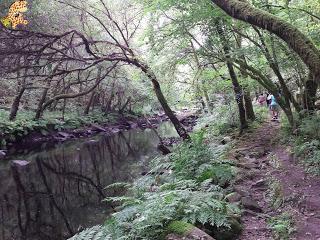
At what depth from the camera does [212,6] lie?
31.8 feet

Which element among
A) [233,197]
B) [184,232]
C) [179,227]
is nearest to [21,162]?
[233,197]

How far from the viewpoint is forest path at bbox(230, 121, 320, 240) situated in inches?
206

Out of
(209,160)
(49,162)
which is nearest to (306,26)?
(209,160)

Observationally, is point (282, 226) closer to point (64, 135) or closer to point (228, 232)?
point (228, 232)

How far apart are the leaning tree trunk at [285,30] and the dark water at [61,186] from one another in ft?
19.1

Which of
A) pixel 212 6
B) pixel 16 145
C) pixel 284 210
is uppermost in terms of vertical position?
pixel 212 6

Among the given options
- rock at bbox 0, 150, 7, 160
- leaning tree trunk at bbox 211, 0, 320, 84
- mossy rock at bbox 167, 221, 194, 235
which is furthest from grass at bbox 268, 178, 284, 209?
rock at bbox 0, 150, 7, 160

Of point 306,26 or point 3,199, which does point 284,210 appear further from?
point 3,199

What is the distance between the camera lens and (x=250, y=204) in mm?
6164

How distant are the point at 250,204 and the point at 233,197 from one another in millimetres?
361

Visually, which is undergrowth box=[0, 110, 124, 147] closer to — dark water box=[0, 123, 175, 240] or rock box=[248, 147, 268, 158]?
dark water box=[0, 123, 175, 240]

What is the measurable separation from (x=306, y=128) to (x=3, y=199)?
8476 mm

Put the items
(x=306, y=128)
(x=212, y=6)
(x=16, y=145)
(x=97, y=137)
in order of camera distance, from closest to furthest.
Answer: (x=306, y=128), (x=212, y=6), (x=16, y=145), (x=97, y=137)

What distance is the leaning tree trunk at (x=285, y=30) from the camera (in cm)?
470
